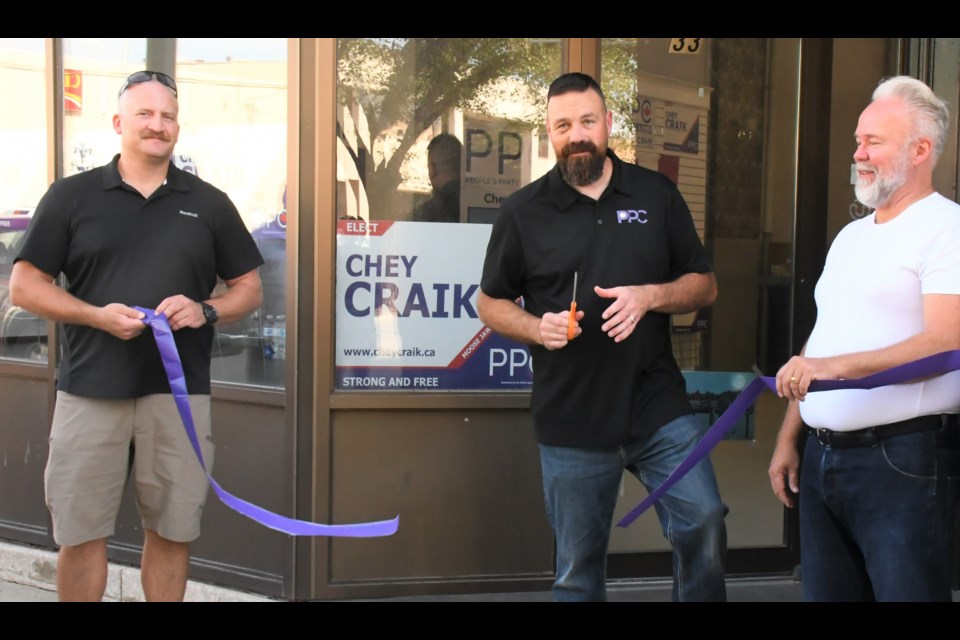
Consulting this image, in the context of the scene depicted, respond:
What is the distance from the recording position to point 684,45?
5020mm

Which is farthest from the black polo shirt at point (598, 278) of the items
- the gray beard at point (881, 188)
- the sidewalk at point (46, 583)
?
the sidewalk at point (46, 583)

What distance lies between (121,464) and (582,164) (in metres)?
1.84

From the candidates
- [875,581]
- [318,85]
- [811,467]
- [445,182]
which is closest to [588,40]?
[445,182]

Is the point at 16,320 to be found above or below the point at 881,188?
below

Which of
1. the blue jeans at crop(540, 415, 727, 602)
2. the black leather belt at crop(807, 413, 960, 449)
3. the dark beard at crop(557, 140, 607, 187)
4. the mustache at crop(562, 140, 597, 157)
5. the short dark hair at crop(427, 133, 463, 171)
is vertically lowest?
the blue jeans at crop(540, 415, 727, 602)

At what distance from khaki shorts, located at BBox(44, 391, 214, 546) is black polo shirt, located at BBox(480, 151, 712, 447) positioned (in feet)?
3.86

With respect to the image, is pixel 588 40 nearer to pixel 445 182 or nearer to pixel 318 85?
pixel 445 182

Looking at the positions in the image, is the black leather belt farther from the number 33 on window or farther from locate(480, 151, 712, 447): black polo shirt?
the number 33 on window

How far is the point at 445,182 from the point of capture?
465 cm

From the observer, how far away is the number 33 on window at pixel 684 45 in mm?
5004

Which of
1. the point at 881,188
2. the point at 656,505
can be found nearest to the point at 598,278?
the point at 656,505

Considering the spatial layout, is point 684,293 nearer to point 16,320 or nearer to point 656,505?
point 656,505

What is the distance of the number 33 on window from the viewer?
5.00 meters

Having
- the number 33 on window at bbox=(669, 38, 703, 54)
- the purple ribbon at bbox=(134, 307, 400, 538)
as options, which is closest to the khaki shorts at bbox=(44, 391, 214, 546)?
the purple ribbon at bbox=(134, 307, 400, 538)
